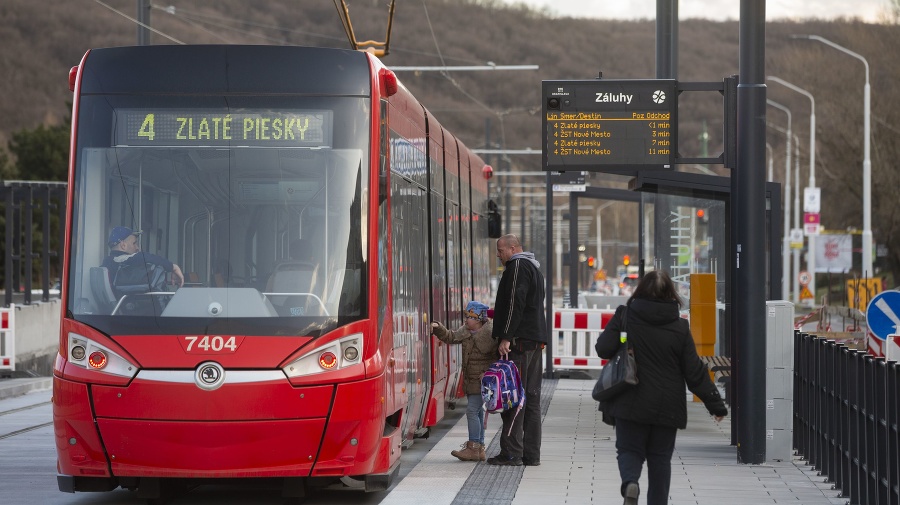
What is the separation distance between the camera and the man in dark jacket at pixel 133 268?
9398mm

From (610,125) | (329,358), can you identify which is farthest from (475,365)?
(329,358)

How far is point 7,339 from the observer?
22.5 m

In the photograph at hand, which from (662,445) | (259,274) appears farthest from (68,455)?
(662,445)

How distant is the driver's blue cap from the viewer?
9.52 m

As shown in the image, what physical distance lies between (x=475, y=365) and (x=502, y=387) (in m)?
0.74

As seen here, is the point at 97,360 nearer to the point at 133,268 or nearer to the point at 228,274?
the point at 133,268

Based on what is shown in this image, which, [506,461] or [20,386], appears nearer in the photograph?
[506,461]

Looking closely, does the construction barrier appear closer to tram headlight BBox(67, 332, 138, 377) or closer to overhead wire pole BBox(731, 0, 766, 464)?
overhead wire pole BBox(731, 0, 766, 464)

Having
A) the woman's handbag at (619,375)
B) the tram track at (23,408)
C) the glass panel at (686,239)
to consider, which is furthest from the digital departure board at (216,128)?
the tram track at (23,408)

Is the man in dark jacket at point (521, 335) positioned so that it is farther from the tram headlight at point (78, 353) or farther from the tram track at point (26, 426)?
the tram track at point (26, 426)

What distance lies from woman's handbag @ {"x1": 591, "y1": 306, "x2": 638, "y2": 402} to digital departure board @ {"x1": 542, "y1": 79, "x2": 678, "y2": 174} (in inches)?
218

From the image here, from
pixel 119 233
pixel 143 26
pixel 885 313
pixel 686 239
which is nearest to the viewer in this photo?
pixel 119 233

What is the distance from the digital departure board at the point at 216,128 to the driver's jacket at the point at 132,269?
28.1 inches

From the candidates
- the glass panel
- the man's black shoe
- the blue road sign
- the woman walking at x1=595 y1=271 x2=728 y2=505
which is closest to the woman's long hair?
the woman walking at x1=595 y1=271 x2=728 y2=505
